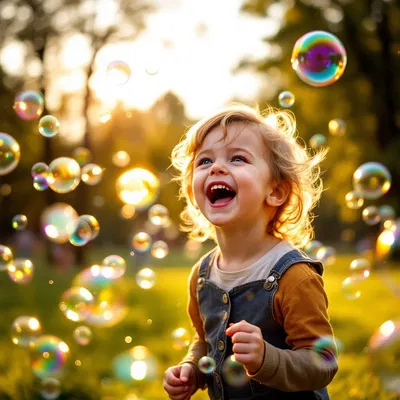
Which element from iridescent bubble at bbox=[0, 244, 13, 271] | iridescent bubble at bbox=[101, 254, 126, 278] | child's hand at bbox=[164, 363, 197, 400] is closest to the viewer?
child's hand at bbox=[164, 363, 197, 400]

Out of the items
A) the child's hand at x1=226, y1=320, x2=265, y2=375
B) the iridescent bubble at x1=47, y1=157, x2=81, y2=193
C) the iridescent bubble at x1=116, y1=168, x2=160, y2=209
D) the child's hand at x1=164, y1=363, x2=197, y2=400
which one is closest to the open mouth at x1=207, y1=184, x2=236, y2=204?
the child's hand at x1=226, y1=320, x2=265, y2=375

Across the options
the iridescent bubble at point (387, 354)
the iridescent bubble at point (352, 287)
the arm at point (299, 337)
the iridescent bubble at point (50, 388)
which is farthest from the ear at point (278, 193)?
the iridescent bubble at point (50, 388)

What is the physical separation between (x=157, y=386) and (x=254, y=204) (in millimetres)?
2027

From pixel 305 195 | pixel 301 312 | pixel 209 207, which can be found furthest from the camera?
pixel 305 195

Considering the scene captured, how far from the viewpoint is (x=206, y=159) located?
105 inches

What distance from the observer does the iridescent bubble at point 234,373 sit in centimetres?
240

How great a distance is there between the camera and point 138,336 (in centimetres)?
640

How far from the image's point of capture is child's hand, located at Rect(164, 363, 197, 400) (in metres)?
2.61

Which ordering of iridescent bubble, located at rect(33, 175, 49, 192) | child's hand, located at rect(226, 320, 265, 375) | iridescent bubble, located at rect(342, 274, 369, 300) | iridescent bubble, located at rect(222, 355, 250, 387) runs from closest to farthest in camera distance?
1. child's hand, located at rect(226, 320, 265, 375)
2. iridescent bubble, located at rect(222, 355, 250, 387)
3. iridescent bubble, located at rect(342, 274, 369, 300)
4. iridescent bubble, located at rect(33, 175, 49, 192)

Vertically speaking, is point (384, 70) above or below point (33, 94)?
above

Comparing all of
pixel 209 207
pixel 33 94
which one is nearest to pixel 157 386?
pixel 209 207

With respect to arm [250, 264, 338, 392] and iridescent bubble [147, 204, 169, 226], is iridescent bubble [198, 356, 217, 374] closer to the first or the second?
arm [250, 264, 338, 392]

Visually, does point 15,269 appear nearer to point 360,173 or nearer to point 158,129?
point 360,173

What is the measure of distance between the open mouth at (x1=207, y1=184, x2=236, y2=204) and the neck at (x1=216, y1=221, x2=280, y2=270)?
131 mm
